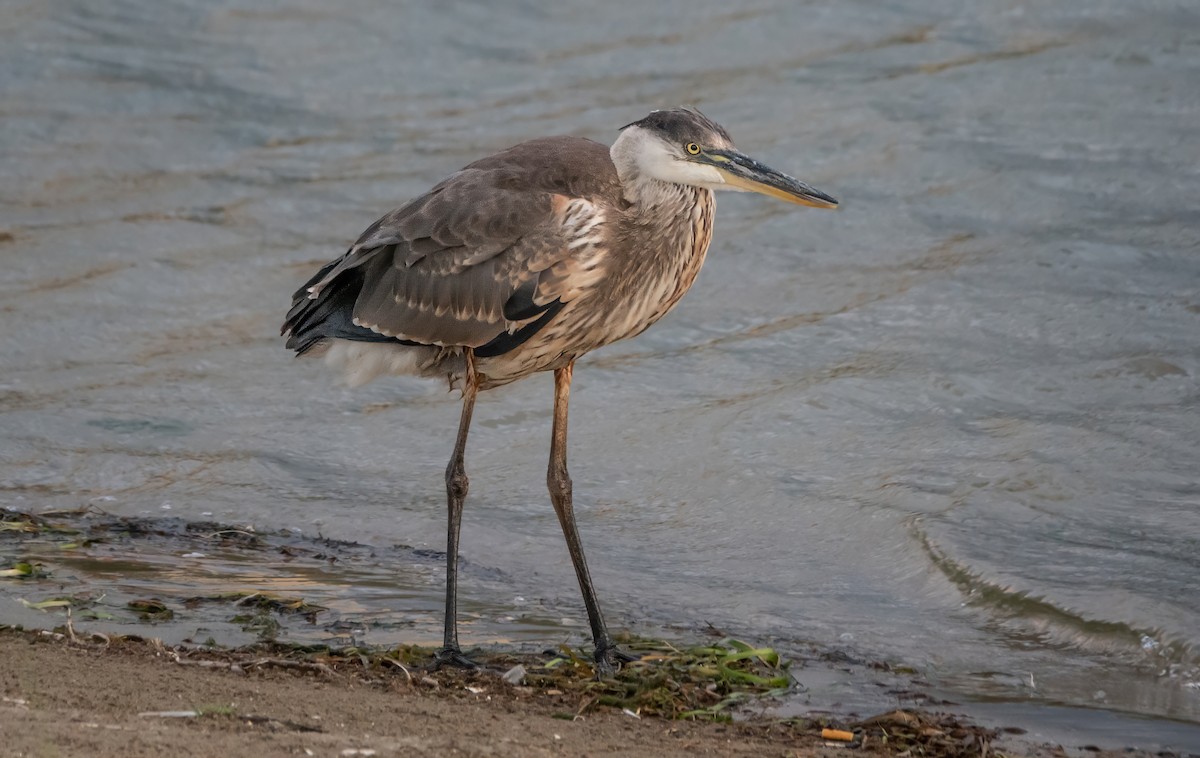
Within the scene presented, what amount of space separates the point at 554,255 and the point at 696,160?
654 millimetres

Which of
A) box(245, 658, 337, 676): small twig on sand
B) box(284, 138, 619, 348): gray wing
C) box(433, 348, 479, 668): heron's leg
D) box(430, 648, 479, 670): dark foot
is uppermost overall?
box(284, 138, 619, 348): gray wing

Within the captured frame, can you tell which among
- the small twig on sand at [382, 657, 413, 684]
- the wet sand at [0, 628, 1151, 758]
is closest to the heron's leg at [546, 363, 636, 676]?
the wet sand at [0, 628, 1151, 758]

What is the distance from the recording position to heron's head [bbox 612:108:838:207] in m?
6.27

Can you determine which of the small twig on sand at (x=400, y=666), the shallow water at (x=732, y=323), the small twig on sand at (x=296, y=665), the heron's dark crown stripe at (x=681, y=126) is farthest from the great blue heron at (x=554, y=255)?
the shallow water at (x=732, y=323)

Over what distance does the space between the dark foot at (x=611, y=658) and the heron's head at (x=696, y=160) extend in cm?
181

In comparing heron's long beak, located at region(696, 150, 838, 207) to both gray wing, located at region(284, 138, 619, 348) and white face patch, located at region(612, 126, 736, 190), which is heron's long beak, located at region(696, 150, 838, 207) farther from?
gray wing, located at region(284, 138, 619, 348)

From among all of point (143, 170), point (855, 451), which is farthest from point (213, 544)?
point (143, 170)

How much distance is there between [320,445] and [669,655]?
3524mm

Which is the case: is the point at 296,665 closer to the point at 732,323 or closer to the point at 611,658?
the point at 611,658

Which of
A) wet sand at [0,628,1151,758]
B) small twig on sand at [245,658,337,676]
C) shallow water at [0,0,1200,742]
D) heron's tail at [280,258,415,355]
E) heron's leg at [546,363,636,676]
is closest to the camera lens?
wet sand at [0,628,1151,758]

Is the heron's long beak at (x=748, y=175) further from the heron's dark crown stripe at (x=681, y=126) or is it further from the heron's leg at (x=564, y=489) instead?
the heron's leg at (x=564, y=489)

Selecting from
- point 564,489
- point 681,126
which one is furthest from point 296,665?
point 681,126

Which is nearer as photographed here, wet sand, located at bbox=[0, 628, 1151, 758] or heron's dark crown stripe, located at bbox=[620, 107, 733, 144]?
wet sand, located at bbox=[0, 628, 1151, 758]

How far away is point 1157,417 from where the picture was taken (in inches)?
355
